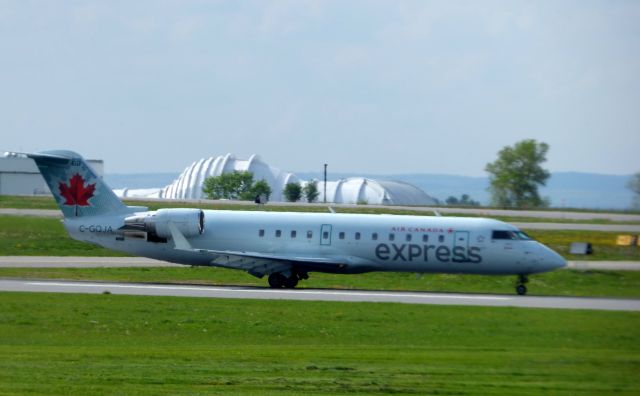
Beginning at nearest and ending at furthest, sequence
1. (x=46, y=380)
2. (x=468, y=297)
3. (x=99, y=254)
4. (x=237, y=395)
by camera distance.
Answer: (x=237, y=395), (x=46, y=380), (x=468, y=297), (x=99, y=254)

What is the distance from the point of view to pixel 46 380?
18.7 meters

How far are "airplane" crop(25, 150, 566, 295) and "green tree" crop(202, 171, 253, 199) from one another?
233ft

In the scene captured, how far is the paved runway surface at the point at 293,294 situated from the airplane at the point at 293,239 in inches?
77.6

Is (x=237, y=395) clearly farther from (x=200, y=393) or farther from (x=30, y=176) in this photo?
(x=30, y=176)

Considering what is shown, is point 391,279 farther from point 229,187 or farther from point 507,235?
point 229,187

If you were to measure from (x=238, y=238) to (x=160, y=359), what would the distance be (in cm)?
2219

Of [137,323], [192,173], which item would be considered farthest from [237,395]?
[192,173]

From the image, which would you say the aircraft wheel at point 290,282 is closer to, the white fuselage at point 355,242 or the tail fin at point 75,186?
the white fuselage at point 355,242

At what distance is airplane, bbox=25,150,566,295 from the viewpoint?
137 ft

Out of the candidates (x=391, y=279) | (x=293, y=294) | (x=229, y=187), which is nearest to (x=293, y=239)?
(x=293, y=294)

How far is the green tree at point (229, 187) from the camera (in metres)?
118

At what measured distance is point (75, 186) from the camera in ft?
148

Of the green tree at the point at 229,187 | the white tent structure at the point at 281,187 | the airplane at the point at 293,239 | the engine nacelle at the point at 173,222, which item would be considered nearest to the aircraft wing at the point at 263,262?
the airplane at the point at 293,239

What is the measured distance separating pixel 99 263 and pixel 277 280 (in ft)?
44.6
